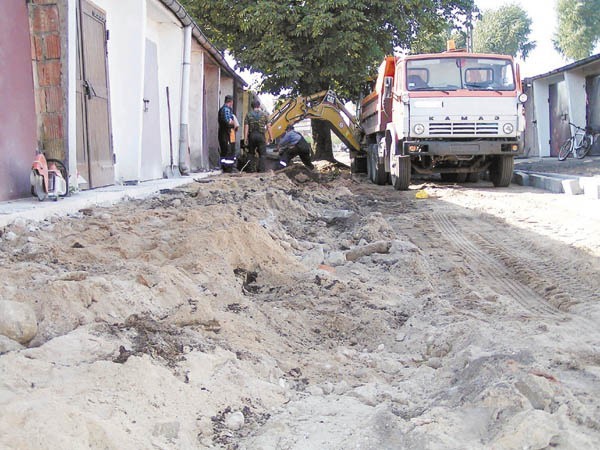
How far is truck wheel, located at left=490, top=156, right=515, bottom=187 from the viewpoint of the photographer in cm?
1271

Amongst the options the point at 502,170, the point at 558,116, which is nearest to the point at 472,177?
the point at 502,170

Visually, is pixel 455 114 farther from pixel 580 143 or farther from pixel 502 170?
pixel 580 143

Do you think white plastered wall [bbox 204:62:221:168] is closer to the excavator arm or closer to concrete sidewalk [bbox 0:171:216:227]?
the excavator arm

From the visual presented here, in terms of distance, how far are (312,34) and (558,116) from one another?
32.8 ft

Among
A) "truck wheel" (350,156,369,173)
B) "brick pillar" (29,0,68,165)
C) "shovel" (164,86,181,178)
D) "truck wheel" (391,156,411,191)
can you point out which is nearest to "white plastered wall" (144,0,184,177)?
"shovel" (164,86,181,178)

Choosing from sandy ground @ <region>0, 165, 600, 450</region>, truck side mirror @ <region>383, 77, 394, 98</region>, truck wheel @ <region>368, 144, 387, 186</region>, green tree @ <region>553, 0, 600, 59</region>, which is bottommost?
sandy ground @ <region>0, 165, 600, 450</region>

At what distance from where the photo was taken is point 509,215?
8688 mm

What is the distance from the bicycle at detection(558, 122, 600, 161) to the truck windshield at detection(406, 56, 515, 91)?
7.69m

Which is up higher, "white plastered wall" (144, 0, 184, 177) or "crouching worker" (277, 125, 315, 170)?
"white plastered wall" (144, 0, 184, 177)

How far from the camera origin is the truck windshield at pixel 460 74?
12.3 meters

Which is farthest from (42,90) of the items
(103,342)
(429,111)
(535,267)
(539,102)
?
(539,102)

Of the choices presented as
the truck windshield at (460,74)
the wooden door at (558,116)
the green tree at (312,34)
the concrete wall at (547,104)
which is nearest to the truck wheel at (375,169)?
the truck windshield at (460,74)

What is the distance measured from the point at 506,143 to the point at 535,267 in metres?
7.10

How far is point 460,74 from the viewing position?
40.8ft
